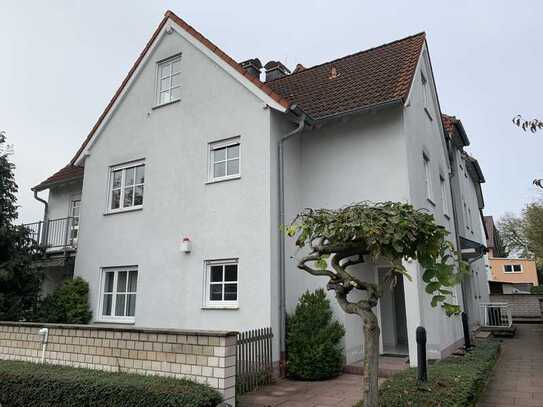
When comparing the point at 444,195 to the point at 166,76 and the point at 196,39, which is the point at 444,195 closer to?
the point at 196,39

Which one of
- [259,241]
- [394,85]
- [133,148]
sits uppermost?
[394,85]

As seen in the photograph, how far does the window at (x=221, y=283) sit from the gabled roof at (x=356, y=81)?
4436 millimetres

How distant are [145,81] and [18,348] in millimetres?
8106

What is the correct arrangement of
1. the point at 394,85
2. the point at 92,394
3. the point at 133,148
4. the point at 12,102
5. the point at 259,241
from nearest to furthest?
the point at 92,394
the point at 259,241
the point at 394,85
the point at 133,148
the point at 12,102

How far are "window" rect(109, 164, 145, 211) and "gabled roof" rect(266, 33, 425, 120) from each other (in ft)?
17.1

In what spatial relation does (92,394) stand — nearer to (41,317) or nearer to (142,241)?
(142,241)

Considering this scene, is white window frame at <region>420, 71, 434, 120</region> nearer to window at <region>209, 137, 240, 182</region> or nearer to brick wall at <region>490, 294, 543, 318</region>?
window at <region>209, 137, 240, 182</region>

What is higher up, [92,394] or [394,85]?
[394,85]

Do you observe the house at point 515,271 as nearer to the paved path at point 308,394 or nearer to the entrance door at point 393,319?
the entrance door at point 393,319

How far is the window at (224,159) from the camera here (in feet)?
35.2

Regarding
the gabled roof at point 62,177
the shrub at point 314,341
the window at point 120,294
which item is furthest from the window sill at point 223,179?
the gabled roof at point 62,177

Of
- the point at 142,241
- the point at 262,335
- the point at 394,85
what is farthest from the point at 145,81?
the point at 262,335

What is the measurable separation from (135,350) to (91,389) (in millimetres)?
1027

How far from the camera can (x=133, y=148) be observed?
12.6m
